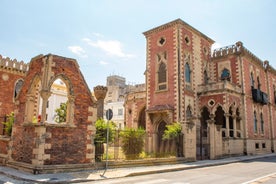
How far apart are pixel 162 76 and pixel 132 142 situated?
12614 mm

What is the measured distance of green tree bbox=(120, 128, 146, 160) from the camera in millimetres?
15641

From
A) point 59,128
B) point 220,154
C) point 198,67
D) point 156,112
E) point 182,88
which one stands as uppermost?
point 198,67

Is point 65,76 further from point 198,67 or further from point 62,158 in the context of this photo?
point 198,67

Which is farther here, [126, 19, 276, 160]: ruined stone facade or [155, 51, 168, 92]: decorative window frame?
[155, 51, 168, 92]: decorative window frame

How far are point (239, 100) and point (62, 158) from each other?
2158 cm

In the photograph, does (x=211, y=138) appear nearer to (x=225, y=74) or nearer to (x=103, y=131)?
(x=103, y=131)

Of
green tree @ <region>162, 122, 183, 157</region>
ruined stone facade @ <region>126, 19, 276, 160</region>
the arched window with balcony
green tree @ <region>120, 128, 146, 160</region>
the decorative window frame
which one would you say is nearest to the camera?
green tree @ <region>120, 128, 146, 160</region>

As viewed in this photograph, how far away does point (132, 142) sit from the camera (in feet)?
52.0

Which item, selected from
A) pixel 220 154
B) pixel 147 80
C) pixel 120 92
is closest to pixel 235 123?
pixel 220 154

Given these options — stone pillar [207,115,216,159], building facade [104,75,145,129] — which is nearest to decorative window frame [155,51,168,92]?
stone pillar [207,115,216,159]

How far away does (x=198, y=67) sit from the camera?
93.1 feet

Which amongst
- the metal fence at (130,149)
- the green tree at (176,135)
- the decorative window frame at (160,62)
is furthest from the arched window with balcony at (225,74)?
the metal fence at (130,149)

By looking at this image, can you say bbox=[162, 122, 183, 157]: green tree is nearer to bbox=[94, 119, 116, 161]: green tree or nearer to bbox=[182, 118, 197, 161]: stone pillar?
bbox=[182, 118, 197, 161]: stone pillar

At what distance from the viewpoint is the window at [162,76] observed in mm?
26641
